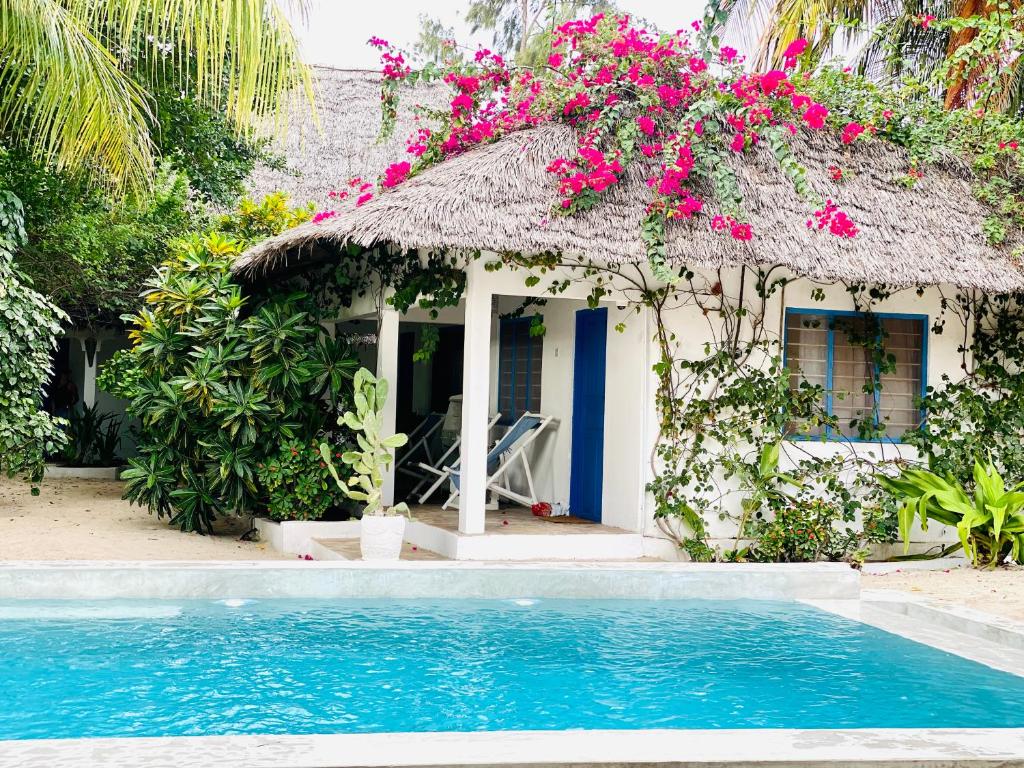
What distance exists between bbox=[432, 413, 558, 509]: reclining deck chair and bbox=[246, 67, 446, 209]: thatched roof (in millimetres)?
5431

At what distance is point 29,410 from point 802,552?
6766 millimetres

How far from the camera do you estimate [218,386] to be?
372 inches

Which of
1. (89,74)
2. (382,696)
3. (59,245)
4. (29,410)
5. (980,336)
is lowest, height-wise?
(382,696)

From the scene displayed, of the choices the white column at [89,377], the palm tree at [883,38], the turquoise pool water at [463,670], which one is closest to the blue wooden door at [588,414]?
the turquoise pool water at [463,670]

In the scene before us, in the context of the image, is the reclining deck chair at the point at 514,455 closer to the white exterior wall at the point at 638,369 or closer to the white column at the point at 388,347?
the white exterior wall at the point at 638,369

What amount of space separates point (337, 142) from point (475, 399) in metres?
8.45

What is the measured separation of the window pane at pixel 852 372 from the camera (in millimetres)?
9766

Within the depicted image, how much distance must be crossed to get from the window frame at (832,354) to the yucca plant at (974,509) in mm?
523

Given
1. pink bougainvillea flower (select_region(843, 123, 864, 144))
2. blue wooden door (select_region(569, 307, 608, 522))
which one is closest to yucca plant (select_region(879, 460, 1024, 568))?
blue wooden door (select_region(569, 307, 608, 522))

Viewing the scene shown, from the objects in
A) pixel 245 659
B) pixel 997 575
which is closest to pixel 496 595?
pixel 245 659

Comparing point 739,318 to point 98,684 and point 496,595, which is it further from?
point 98,684

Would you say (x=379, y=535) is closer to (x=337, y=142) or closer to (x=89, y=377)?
(x=337, y=142)

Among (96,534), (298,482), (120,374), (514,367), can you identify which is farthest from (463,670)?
(120,374)

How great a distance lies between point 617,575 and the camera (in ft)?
24.2
